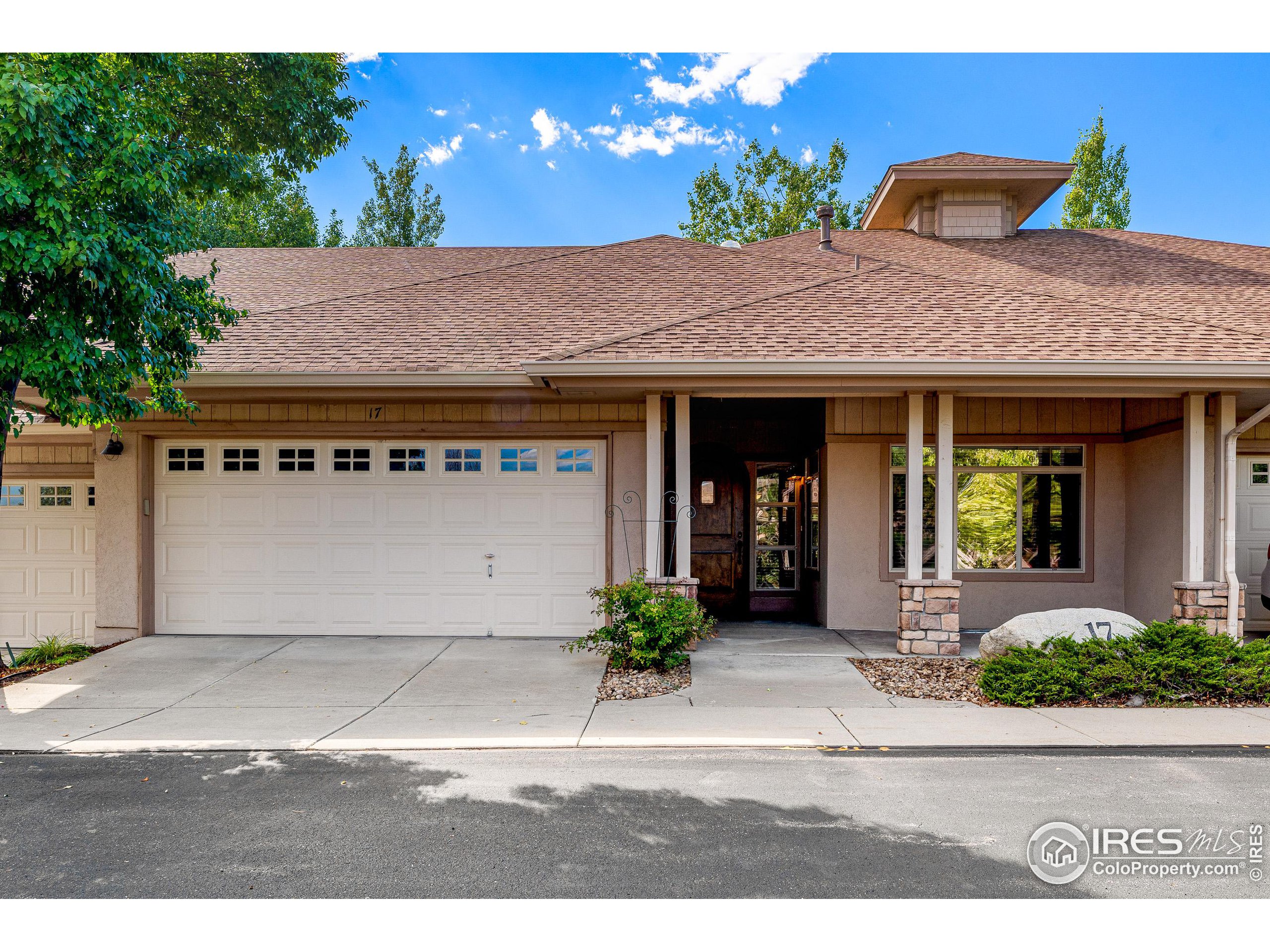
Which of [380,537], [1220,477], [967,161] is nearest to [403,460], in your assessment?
[380,537]

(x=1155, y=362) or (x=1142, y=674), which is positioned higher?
(x=1155, y=362)

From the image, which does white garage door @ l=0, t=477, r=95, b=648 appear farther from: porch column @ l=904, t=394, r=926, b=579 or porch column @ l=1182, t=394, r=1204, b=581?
porch column @ l=1182, t=394, r=1204, b=581

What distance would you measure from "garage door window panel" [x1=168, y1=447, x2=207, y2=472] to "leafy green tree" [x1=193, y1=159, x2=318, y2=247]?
15.0m

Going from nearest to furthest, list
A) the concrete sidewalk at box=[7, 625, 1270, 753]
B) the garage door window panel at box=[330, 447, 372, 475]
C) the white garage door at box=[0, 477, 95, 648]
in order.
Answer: the concrete sidewalk at box=[7, 625, 1270, 753] < the garage door window panel at box=[330, 447, 372, 475] < the white garage door at box=[0, 477, 95, 648]

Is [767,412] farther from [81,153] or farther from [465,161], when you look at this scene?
[465,161]

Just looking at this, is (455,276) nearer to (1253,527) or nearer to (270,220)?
(1253,527)

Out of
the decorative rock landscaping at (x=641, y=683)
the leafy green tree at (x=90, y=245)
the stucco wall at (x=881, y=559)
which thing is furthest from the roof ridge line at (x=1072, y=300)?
the leafy green tree at (x=90, y=245)

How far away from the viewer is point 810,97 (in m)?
21.2

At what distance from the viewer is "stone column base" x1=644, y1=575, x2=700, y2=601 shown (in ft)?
24.0

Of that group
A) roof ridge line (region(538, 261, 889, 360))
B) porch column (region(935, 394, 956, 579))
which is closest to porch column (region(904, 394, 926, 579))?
porch column (region(935, 394, 956, 579))

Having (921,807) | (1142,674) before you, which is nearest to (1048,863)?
(921,807)

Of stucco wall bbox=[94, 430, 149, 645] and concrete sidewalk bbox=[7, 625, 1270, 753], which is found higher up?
stucco wall bbox=[94, 430, 149, 645]

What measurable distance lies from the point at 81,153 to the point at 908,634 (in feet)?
27.6

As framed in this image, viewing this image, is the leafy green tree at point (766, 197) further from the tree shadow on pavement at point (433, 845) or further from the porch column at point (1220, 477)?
the tree shadow on pavement at point (433, 845)
